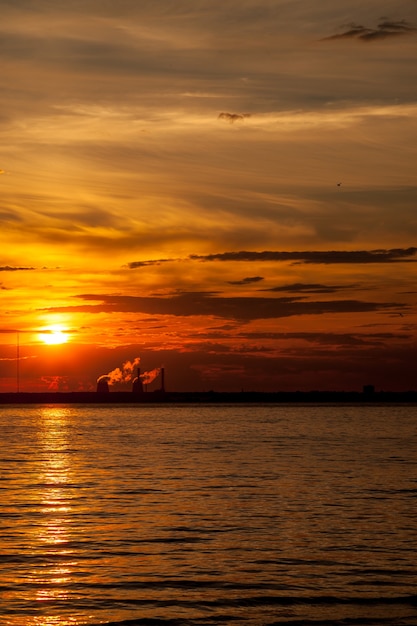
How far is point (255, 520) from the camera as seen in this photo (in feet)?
153

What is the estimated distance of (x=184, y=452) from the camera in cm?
10325

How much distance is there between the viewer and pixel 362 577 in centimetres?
3359

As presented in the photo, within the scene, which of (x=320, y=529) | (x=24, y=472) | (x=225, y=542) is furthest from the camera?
(x=24, y=472)

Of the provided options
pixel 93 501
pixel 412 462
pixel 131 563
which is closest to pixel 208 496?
pixel 93 501

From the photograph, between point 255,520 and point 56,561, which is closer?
point 56,561

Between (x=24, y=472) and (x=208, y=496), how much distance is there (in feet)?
79.8

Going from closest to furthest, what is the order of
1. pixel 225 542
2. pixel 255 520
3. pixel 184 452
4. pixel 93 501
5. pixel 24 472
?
1. pixel 225 542
2. pixel 255 520
3. pixel 93 501
4. pixel 24 472
5. pixel 184 452

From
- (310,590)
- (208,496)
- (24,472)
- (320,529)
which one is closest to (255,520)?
(320,529)

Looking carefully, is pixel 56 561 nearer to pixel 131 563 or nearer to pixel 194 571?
pixel 131 563

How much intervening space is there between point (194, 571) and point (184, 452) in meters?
68.9

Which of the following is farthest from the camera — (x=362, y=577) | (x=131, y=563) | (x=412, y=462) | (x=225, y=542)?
(x=412, y=462)

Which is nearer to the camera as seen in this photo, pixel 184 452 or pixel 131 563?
pixel 131 563

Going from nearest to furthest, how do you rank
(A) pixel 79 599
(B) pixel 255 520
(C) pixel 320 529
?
(A) pixel 79 599
(C) pixel 320 529
(B) pixel 255 520

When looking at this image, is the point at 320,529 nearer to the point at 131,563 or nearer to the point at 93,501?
the point at 131,563
